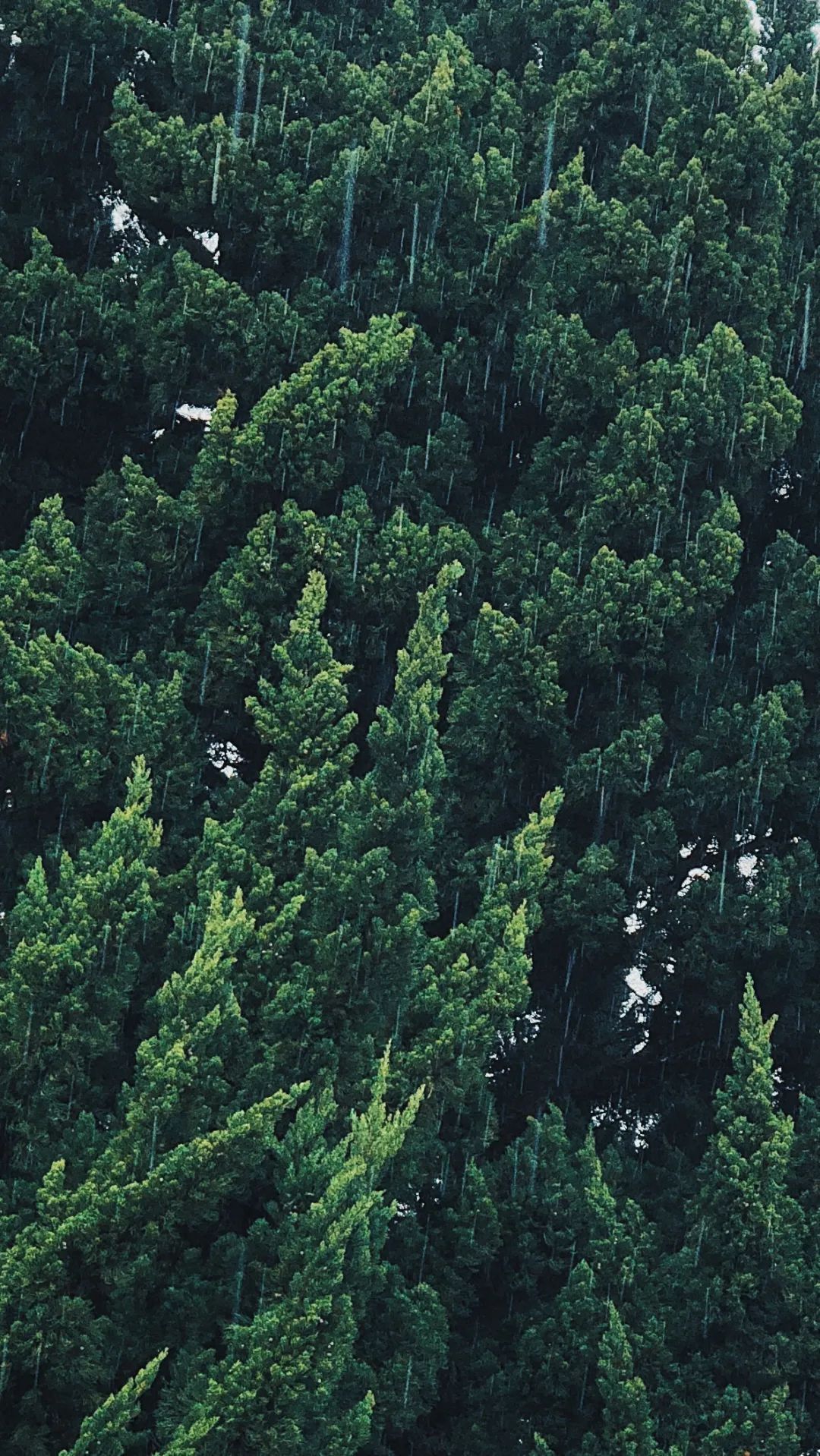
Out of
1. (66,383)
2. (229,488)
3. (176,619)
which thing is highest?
(66,383)

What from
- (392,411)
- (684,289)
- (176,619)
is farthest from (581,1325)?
(684,289)

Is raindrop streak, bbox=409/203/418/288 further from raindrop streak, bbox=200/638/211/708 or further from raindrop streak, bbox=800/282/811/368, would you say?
raindrop streak, bbox=200/638/211/708

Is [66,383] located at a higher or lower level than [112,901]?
higher

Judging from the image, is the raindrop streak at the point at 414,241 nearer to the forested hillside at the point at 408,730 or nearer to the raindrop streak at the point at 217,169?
the forested hillside at the point at 408,730

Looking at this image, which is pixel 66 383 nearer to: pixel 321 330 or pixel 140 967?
pixel 321 330

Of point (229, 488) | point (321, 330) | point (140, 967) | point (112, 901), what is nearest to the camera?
point (112, 901)
